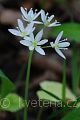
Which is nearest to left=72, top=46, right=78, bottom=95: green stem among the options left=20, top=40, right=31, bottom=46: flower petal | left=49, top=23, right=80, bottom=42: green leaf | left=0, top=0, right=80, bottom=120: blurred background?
left=0, top=0, right=80, bottom=120: blurred background

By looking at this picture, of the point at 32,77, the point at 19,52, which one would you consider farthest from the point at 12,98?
the point at 19,52

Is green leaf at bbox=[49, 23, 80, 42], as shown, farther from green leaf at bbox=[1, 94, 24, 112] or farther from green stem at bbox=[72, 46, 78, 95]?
green leaf at bbox=[1, 94, 24, 112]

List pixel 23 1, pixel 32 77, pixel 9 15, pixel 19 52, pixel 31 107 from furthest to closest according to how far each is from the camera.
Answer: pixel 23 1, pixel 9 15, pixel 19 52, pixel 32 77, pixel 31 107

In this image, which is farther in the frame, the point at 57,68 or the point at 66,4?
the point at 66,4

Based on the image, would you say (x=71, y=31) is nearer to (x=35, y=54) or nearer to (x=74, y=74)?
(x=74, y=74)

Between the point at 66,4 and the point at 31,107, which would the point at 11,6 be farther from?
the point at 31,107

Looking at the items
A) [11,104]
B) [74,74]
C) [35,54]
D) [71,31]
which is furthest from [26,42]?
[35,54]
